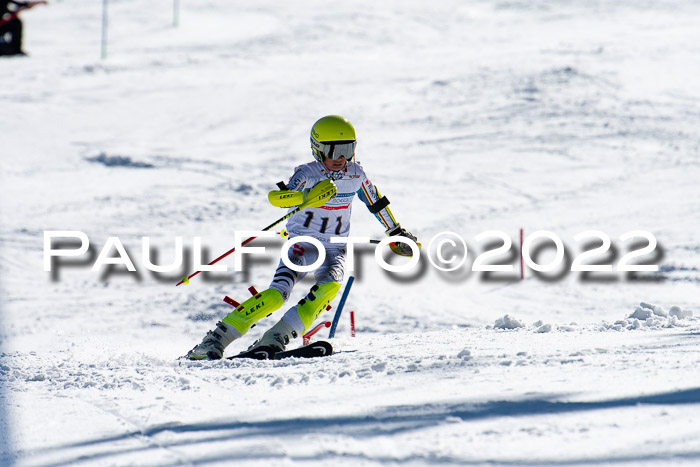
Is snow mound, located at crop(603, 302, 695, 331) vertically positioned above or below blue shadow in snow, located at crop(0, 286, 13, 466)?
above

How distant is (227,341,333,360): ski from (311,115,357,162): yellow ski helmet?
1328 millimetres

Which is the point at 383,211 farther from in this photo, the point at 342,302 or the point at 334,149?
the point at 342,302

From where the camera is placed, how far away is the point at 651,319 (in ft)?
17.3

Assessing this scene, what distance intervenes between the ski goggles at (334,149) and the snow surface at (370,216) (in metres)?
1.34

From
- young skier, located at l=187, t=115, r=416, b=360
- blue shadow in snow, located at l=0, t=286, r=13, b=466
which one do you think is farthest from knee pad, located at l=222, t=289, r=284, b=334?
blue shadow in snow, located at l=0, t=286, r=13, b=466

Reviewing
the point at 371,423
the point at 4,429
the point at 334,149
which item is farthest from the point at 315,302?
the point at 4,429

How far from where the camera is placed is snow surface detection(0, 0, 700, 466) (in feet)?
9.83

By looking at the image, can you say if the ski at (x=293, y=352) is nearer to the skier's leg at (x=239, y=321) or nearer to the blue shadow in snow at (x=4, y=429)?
the skier's leg at (x=239, y=321)

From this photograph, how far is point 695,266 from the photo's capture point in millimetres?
8648

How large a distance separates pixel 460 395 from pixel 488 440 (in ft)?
1.72

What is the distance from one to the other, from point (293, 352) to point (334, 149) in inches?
56.2

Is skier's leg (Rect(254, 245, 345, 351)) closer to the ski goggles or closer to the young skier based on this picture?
the young skier

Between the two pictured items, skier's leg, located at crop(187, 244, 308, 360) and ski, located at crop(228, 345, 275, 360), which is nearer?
ski, located at crop(228, 345, 275, 360)

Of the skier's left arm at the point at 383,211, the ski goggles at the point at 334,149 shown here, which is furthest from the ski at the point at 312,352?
the ski goggles at the point at 334,149
